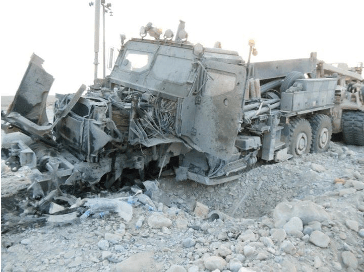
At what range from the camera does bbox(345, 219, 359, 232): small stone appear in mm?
4101

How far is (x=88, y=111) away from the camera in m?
4.98

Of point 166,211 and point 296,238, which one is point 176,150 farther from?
point 296,238

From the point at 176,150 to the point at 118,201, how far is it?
60.6 inches

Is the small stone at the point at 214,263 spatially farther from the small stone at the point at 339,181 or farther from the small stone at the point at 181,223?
the small stone at the point at 339,181

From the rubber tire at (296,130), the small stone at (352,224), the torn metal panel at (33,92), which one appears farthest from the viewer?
the rubber tire at (296,130)

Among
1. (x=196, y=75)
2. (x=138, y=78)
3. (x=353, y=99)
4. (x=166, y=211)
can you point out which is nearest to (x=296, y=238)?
(x=166, y=211)

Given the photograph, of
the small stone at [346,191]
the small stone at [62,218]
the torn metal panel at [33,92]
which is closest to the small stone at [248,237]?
the small stone at [62,218]

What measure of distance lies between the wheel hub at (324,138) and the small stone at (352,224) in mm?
4304

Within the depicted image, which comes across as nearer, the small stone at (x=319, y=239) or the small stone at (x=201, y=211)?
the small stone at (x=319, y=239)

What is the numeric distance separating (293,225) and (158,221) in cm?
139

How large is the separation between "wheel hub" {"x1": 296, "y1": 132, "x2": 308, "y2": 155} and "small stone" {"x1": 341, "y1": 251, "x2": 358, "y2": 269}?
4134mm

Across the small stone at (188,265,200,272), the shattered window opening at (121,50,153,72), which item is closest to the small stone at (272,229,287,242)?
the small stone at (188,265,200,272)

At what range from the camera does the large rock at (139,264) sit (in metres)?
3.08

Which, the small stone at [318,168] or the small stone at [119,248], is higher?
the small stone at [318,168]
